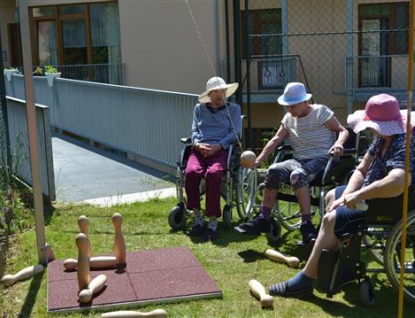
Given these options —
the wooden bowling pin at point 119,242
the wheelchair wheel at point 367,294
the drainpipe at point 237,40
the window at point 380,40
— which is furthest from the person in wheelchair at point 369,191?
the window at point 380,40

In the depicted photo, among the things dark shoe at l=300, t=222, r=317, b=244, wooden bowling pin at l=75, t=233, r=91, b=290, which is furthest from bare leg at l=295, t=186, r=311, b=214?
wooden bowling pin at l=75, t=233, r=91, b=290

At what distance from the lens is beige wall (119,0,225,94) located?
14.2 m

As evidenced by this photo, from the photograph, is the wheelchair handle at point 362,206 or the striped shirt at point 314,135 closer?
the wheelchair handle at point 362,206

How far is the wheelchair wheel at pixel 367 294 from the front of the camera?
4.04 meters

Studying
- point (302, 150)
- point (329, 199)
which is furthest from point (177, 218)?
point (329, 199)

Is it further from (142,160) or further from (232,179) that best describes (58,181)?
(232,179)

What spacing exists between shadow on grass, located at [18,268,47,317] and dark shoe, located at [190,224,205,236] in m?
1.40

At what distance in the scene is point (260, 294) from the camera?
4.16 m

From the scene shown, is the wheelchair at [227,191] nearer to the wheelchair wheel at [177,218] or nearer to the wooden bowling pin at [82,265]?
the wheelchair wheel at [177,218]

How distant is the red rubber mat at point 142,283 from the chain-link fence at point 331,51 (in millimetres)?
9090

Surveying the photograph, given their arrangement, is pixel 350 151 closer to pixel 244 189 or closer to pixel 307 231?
pixel 307 231

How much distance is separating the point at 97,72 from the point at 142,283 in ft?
42.6

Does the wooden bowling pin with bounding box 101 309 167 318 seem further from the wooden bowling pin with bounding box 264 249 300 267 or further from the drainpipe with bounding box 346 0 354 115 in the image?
the drainpipe with bounding box 346 0 354 115

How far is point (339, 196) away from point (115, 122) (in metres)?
5.61
